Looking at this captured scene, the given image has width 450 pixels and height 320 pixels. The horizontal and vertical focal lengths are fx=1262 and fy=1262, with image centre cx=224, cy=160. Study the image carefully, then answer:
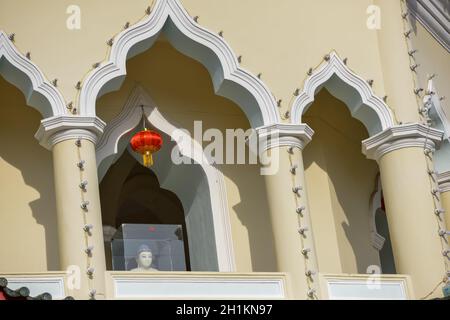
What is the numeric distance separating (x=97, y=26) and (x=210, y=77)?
104 inches

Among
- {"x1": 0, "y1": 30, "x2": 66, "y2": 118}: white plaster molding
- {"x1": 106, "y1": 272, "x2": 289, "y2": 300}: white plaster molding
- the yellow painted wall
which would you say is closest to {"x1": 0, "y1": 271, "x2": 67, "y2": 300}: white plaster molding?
{"x1": 106, "y1": 272, "x2": 289, "y2": 300}: white plaster molding

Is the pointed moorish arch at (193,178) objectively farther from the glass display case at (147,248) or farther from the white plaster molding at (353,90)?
the white plaster molding at (353,90)

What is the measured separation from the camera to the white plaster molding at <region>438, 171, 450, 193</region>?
730 inches

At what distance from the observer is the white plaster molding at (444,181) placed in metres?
Result: 18.5

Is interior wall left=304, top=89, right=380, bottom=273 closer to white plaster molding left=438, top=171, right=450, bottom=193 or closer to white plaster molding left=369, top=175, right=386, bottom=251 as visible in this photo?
white plaster molding left=369, top=175, right=386, bottom=251

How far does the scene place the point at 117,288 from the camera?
48.0ft

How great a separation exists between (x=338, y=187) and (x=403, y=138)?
2.06 meters

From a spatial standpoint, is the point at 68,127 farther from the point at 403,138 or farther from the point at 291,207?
the point at 403,138

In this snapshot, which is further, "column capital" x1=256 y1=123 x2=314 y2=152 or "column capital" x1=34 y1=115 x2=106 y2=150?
"column capital" x1=256 y1=123 x2=314 y2=152

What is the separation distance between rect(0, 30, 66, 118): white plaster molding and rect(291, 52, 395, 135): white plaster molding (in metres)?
3.37

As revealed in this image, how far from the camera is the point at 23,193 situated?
53.4 ft
